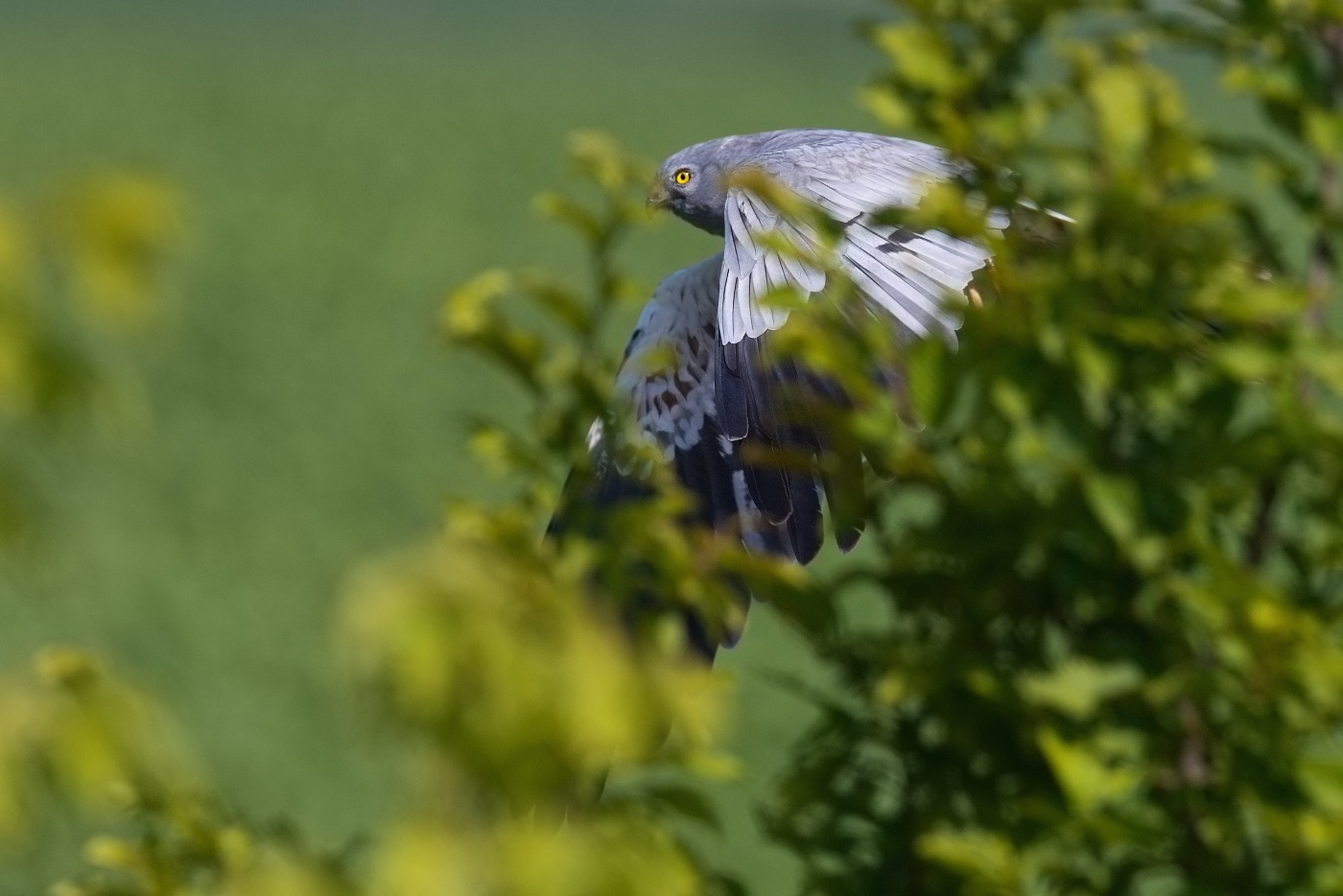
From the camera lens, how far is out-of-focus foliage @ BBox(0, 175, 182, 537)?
93 cm

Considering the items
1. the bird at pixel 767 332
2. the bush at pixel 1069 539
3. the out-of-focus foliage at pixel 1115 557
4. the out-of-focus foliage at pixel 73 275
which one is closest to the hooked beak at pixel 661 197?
the bird at pixel 767 332

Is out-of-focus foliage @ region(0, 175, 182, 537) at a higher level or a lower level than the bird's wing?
higher

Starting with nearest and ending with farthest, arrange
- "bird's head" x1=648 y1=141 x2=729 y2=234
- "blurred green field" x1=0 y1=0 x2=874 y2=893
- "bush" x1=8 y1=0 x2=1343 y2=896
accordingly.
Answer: "bush" x1=8 y1=0 x2=1343 y2=896 < "bird's head" x1=648 y1=141 x2=729 y2=234 < "blurred green field" x1=0 y1=0 x2=874 y2=893

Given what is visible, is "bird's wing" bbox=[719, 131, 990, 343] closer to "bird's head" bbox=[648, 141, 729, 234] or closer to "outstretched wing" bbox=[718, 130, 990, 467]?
"outstretched wing" bbox=[718, 130, 990, 467]

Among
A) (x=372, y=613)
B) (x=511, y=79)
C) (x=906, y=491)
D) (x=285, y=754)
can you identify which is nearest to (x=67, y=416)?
(x=372, y=613)

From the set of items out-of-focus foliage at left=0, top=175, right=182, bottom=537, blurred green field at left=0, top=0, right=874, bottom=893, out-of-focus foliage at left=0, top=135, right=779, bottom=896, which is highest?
out-of-focus foliage at left=0, top=175, right=182, bottom=537

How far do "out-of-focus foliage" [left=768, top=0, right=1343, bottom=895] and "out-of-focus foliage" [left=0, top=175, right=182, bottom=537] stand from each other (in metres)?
0.98

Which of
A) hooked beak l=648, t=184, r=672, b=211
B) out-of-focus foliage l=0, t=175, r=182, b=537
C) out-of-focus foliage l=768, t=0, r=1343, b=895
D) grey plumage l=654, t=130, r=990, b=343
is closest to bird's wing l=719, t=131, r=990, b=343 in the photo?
grey plumage l=654, t=130, r=990, b=343

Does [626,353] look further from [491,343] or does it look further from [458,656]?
Result: [458,656]

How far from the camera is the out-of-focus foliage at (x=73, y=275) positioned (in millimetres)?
932

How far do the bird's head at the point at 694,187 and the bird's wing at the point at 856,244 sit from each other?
0.50 meters

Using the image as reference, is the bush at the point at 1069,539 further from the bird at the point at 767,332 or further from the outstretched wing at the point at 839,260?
the outstretched wing at the point at 839,260

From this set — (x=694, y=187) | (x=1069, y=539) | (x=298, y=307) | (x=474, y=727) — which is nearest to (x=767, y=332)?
(x=1069, y=539)

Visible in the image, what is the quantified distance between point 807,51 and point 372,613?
1115 inches
